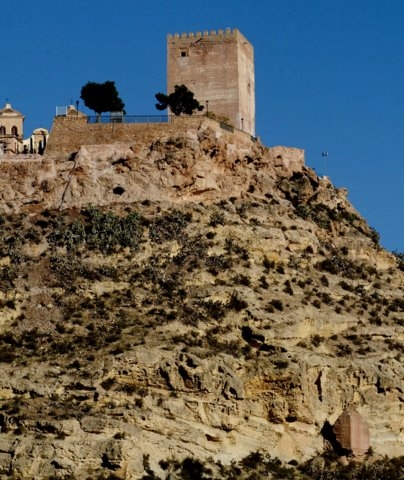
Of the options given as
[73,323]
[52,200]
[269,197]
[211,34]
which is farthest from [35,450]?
[211,34]

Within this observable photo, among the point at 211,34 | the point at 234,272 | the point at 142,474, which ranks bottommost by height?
the point at 142,474

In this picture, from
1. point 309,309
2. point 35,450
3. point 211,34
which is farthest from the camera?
point 211,34

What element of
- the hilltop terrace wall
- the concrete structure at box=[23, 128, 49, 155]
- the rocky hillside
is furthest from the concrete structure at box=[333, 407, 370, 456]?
the concrete structure at box=[23, 128, 49, 155]

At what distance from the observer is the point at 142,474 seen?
181 feet

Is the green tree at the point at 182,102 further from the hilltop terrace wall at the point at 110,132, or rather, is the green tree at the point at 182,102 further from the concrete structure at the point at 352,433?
the concrete structure at the point at 352,433

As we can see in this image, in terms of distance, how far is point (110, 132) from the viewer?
70.6 m

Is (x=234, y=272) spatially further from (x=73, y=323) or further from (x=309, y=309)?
(x=73, y=323)

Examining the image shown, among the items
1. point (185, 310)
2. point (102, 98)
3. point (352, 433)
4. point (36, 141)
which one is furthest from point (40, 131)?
point (352, 433)

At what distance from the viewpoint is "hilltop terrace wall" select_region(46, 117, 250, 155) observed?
230 ft

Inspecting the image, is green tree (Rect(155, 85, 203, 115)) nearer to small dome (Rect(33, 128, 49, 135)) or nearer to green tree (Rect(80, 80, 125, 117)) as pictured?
green tree (Rect(80, 80, 125, 117))

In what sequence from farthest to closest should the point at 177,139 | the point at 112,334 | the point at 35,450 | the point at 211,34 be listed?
the point at 211,34 < the point at 177,139 < the point at 112,334 < the point at 35,450

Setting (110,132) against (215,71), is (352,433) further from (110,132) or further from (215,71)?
(215,71)

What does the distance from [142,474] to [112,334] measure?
6.85 m

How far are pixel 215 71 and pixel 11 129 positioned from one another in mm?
10771
